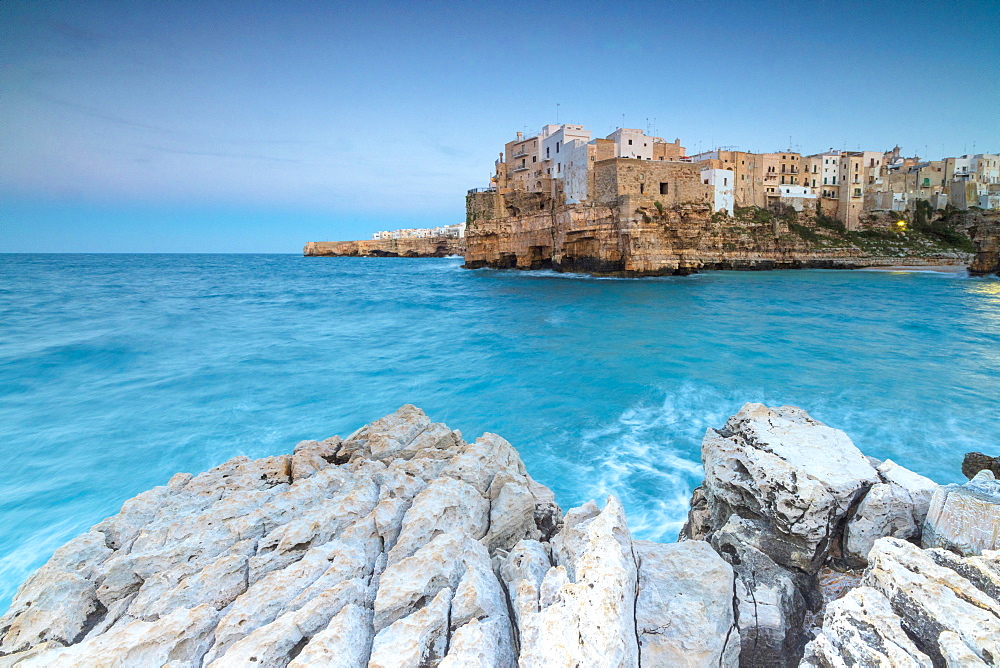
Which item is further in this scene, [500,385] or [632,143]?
[632,143]

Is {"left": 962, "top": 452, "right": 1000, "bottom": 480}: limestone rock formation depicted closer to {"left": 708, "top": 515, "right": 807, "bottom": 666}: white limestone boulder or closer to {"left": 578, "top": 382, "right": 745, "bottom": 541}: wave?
{"left": 578, "top": 382, "right": 745, "bottom": 541}: wave

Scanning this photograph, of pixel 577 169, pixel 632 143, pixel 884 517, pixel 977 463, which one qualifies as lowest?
pixel 977 463

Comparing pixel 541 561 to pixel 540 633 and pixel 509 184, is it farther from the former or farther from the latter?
pixel 509 184

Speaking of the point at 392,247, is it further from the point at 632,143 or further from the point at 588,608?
the point at 588,608

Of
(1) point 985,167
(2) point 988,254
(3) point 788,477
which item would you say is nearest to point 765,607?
(3) point 788,477

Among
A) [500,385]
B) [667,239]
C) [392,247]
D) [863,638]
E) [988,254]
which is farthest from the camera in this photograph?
[392,247]

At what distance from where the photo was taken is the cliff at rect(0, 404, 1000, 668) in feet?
6.67

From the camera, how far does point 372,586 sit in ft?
8.50

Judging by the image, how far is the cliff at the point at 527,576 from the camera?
6.67 feet

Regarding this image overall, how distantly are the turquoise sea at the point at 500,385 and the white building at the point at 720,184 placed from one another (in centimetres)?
1948

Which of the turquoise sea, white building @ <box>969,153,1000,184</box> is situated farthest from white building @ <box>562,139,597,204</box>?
white building @ <box>969,153,1000,184</box>

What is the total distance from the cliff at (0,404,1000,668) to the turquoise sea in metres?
2.06

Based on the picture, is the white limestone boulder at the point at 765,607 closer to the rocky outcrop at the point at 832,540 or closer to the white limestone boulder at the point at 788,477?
the rocky outcrop at the point at 832,540

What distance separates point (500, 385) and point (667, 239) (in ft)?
80.0
